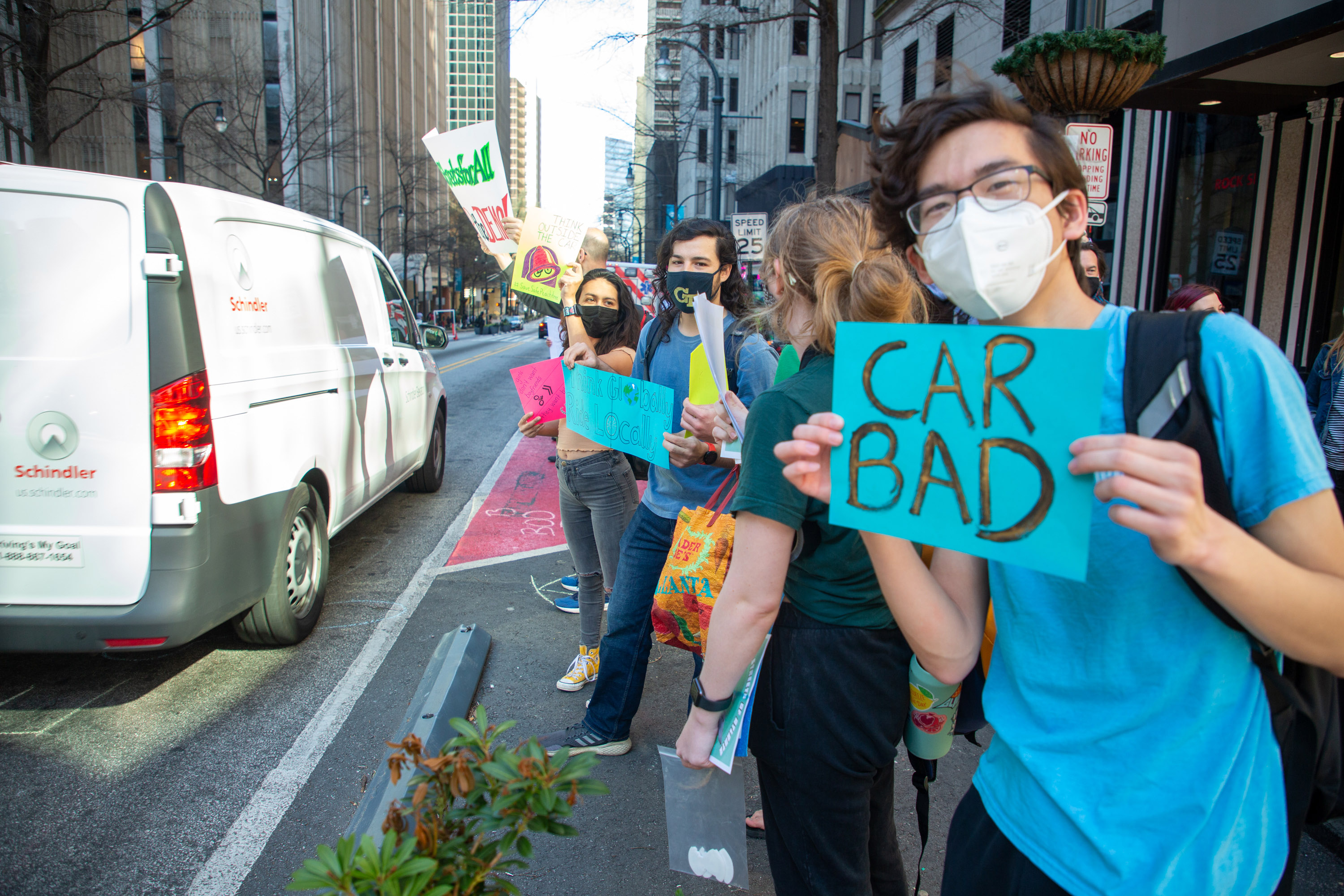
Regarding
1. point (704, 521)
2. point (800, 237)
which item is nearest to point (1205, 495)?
point (800, 237)

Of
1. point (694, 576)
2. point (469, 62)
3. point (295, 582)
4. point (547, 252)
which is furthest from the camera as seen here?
point (469, 62)

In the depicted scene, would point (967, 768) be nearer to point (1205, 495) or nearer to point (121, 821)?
point (1205, 495)

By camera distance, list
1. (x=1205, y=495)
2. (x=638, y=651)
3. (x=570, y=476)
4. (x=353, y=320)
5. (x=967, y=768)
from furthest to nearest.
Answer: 1. (x=353, y=320)
2. (x=570, y=476)
3. (x=967, y=768)
4. (x=638, y=651)
5. (x=1205, y=495)

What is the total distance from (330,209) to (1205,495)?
5202 cm

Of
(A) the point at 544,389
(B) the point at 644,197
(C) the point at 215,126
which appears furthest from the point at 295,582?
(B) the point at 644,197

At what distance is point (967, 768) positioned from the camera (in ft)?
11.1

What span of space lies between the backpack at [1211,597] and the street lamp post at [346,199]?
42333 millimetres

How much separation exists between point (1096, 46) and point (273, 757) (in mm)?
5884

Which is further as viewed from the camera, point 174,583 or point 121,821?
point 174,583

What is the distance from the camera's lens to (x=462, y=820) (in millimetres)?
1370

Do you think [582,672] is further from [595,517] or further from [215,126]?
[215,126]

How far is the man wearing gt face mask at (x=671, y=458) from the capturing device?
2.88 metres

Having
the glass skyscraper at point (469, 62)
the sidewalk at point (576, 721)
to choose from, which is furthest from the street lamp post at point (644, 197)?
the glass skyscraper at point (469, 62)

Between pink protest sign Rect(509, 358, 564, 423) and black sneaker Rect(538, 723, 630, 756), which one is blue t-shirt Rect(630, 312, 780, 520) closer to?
pink protest sign Rect(509, 358, 564, 423)
